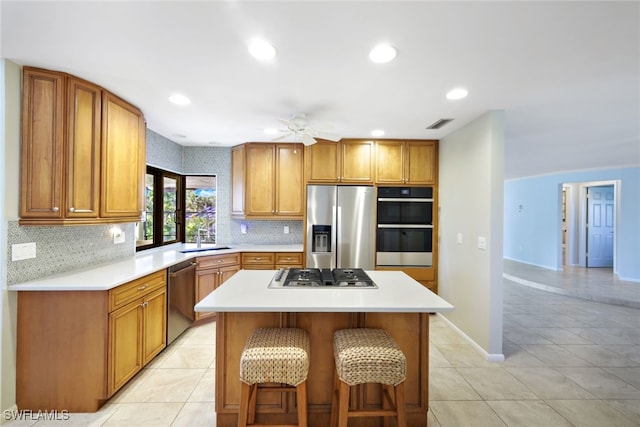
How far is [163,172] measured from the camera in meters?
4.05

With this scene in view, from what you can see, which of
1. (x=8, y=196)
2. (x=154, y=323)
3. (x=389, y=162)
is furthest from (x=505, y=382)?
(x=8, y=196)

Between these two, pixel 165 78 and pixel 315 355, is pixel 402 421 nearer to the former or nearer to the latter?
pixel 315 355

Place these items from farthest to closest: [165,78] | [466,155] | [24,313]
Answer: [466,155] < [165,78] < [24,313]

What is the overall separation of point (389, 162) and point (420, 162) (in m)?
0.43

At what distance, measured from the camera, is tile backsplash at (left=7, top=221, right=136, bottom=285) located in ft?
6.52

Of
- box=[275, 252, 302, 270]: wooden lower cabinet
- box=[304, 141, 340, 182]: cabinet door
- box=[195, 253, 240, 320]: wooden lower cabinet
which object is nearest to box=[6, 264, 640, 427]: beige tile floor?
box=[195, 253, 240, 320]: wooden lower cabinet

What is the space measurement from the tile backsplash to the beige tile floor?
1022 mm

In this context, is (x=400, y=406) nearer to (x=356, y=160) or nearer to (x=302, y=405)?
(x=302, y=405)

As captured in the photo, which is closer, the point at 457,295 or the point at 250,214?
the point at 457,295

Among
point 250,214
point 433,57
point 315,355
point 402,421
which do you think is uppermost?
point 433,57

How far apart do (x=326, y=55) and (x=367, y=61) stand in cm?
29

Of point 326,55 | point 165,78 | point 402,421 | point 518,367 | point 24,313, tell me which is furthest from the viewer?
point 518,367

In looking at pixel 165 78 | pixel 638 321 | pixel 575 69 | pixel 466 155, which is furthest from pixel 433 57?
pixel 638 321

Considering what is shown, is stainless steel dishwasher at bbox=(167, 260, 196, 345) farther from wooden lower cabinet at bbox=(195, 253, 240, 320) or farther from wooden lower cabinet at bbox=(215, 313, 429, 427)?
wooden lower cabinet at bbox=(215, 313, 429, 427)
